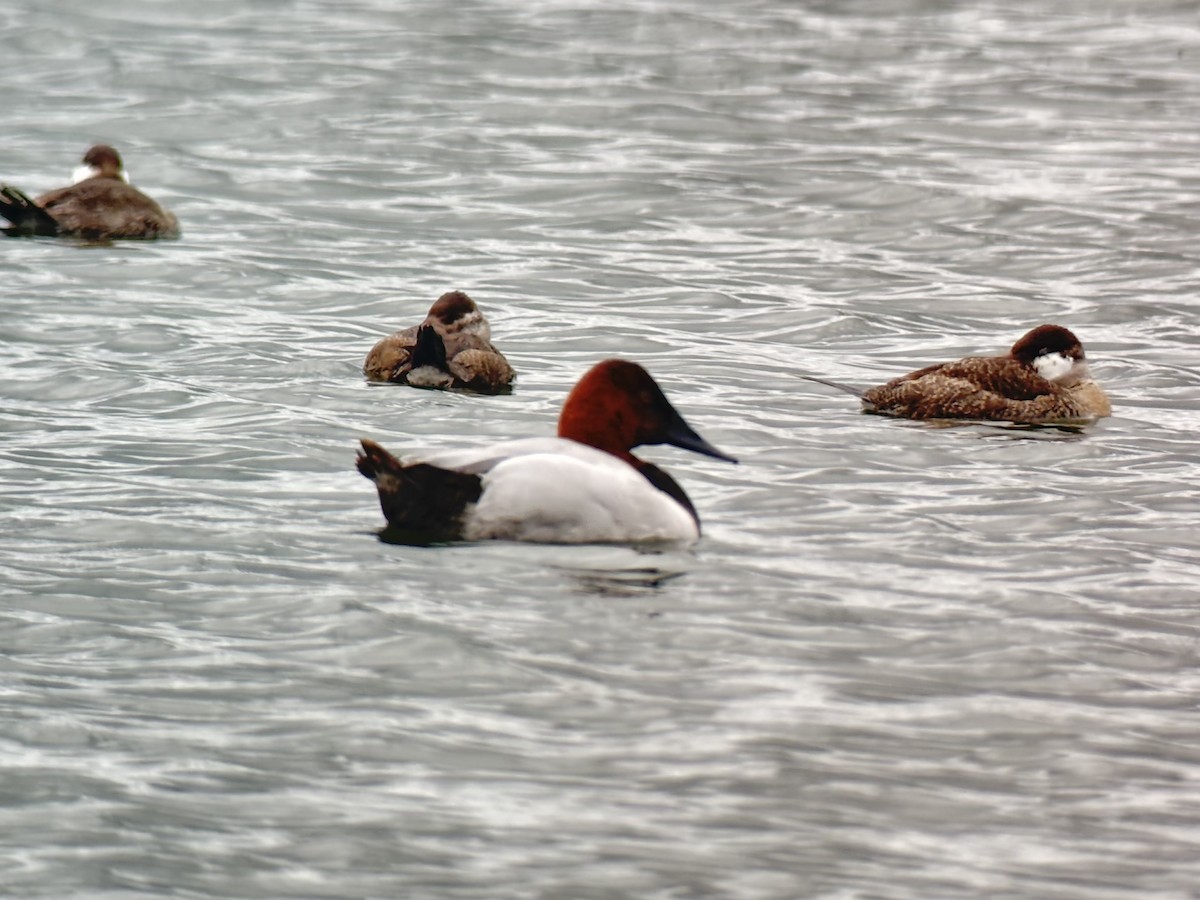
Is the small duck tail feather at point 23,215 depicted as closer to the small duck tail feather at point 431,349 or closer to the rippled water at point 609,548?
the rippled water at point 609,548

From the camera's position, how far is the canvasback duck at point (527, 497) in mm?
8312

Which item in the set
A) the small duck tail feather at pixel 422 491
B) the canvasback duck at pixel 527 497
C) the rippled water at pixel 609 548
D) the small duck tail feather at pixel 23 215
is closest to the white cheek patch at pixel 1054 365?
the rippled water at pixel 609 548

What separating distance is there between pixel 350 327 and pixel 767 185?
6.43 m

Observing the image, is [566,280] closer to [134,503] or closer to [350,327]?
[350,327]

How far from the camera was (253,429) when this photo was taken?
34.7 ft

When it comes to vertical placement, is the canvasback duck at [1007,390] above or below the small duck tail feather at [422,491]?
above

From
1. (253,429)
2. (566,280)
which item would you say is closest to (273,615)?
(253,429)

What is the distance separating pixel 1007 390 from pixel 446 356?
2.99 m

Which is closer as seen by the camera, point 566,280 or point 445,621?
point 445,621

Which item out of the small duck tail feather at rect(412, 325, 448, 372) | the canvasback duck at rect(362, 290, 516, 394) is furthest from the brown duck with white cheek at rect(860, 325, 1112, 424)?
the small duck tail feather at rect(412, 325, 448, 372)

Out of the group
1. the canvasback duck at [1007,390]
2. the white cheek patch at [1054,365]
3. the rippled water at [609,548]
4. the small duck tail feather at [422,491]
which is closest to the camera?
the rippled water at [609,548]

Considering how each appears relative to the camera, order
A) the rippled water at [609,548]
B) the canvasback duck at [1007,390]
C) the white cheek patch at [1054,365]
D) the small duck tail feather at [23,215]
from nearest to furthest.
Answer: the rippled water at [609,548], the canvasback duck at [1007,390], the white cheek patch at [1054,365], the small duck tail feather at [23,215]

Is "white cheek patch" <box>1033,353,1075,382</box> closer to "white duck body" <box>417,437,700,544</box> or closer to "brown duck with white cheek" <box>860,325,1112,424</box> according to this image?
"brown duck with white cheek" <box>860,325,1112,424</box>

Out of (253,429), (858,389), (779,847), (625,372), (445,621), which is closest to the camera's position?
(779,847)
